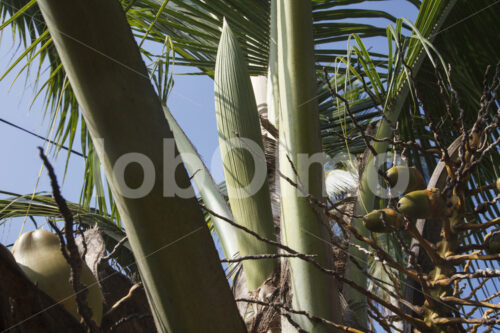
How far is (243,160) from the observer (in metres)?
1.25

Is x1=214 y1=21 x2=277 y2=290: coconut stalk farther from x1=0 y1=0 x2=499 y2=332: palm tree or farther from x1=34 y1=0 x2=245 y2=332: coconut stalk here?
x1=34 y1=0 x2=245 y2=332: coconut stalk

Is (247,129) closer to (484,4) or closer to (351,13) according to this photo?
(351,13)

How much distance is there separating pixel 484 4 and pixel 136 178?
70.2 inches

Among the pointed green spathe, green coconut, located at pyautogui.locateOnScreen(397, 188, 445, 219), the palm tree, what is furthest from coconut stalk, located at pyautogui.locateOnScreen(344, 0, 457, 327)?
green coconut, located at pyautogui.locateOnScreen(397, 188, 445, 219)

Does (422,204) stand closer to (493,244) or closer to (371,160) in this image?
(493,244)

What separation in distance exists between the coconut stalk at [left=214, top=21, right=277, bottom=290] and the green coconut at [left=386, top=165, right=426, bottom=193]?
448mm

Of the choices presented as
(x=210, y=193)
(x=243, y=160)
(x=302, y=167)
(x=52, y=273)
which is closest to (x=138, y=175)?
(x=52, y=273)

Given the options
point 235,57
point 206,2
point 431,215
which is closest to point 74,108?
point 206,2

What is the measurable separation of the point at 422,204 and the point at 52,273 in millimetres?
526

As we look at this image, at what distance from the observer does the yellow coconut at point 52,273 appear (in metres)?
0.64

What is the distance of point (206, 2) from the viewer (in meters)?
1.72

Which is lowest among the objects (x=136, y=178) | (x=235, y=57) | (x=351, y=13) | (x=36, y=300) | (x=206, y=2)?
(x=36, y=300)

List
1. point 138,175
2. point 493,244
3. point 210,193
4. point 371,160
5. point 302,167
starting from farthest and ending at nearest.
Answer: point 210,193, point 371,160, point 302,167, point 493,244, point 138,175

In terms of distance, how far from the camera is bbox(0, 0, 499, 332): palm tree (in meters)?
0.58
